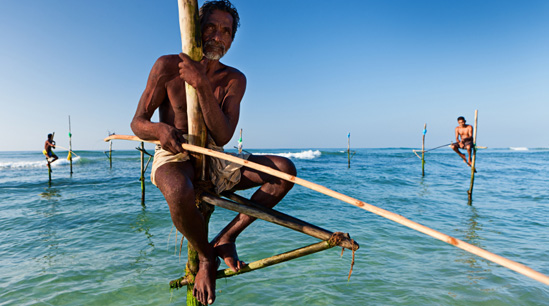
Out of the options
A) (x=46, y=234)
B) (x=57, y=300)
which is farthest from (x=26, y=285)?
(x=46, y=234)

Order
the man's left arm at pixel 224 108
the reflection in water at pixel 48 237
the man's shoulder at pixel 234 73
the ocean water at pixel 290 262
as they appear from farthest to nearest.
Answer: the reflection in water at pixel 48 237, the ocean water at pixel 290 262, the man's shoulder at pixel 234 73, the man's left arm at pixel 224 108

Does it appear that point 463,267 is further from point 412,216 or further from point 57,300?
point 57,300

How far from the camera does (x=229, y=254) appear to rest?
82.4 inches

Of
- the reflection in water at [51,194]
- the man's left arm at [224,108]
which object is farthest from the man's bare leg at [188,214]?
the reflection in water at [51,194]

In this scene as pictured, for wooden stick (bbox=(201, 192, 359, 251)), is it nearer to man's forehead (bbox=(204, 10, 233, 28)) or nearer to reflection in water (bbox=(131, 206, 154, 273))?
man's forehead (bbox=(204, 10, 233, 28))

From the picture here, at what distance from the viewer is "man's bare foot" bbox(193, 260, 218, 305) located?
1979mm

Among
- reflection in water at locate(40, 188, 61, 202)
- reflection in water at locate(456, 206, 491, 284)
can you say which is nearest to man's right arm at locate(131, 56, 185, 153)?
reflection in water at locate(456, 206, 491, 284)

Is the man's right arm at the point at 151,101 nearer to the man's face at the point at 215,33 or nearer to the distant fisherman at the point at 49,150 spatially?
the man's face at the point at 215,33

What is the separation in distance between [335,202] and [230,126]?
37.7ft

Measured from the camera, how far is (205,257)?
2025mm

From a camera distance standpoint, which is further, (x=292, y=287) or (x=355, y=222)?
(x=355, y=222)

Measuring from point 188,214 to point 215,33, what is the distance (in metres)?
1.22

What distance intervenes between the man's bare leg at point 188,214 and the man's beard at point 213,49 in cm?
76

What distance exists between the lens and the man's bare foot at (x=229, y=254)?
2.05m
